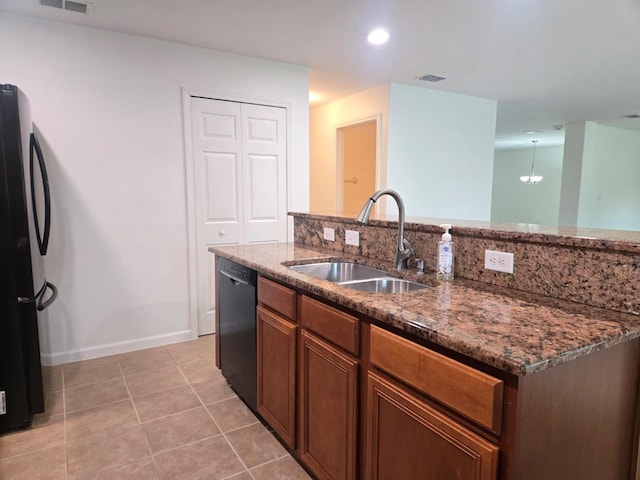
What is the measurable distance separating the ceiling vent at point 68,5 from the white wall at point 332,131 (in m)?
2.86

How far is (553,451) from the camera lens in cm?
103

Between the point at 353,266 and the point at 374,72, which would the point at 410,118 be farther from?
the point at 353,266

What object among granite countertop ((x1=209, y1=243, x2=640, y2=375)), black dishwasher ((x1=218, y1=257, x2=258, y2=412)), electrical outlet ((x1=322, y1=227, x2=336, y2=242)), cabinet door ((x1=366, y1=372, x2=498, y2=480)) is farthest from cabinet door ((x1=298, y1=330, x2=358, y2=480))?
electrical outlet ((x1=322, y1=227, x2=336, y2=242))

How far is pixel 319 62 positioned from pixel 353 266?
2373mm

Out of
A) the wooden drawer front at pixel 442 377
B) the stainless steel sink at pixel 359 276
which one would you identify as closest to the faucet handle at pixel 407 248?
the stainless steel sink at pixel 359 276

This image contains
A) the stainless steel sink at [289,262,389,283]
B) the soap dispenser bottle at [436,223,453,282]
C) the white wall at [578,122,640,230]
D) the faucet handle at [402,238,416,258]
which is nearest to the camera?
the soap dispenser bottle at [436,223,453,282]

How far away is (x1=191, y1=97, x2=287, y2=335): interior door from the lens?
11.5ft

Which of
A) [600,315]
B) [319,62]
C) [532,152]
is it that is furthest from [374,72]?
[532,152]

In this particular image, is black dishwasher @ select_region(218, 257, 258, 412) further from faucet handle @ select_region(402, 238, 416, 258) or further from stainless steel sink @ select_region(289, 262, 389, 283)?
faucet handle @ select_region(402, 238, 416, 258)

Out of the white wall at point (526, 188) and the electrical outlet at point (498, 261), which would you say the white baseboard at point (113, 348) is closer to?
the electrical outlet at point (498, 261)

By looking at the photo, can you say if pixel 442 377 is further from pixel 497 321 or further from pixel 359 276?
pixel 359 276

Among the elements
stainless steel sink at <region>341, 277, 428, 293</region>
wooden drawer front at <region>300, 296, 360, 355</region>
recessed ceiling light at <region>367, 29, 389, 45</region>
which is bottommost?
wooden drawer front at <region>300, 296, 360, 355</region>

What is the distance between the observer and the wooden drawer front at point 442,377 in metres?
0.96

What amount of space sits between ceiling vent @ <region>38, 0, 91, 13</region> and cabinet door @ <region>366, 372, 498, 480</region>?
9.27ft
